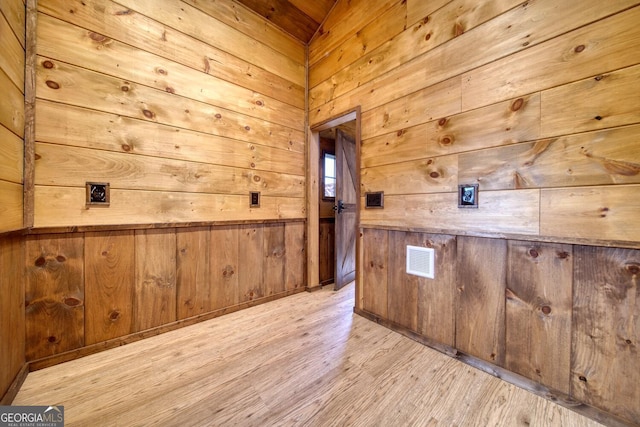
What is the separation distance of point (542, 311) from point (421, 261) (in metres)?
0.65

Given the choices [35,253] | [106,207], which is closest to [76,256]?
[35,253]

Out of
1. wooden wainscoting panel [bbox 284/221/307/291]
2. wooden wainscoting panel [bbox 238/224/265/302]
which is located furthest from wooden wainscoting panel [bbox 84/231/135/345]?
wooden wainscoting panel [bbox 284/221/307/291]

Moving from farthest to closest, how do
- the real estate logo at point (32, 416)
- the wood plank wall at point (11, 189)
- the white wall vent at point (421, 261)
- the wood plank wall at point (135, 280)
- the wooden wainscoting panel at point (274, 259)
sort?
the wooden wainscoting panel at point (274, 259), the white wall vent at point (421, 261), the wood plank wall at point (135, 280), the wood plank wall at point (11, 189), the real estate logo at point (32, 416)

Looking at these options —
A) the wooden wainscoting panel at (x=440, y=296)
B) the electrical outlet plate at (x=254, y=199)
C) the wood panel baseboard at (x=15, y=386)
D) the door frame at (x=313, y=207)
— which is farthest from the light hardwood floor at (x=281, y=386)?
the electrical outlet plate at (x=254, y=199)

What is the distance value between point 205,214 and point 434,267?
1.80 m

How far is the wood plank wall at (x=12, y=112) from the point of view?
1080 mm

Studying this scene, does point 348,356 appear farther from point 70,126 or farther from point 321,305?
point 70,126

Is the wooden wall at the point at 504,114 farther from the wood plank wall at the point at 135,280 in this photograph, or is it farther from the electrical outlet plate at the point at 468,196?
the wood plank wall at the point at 135,280

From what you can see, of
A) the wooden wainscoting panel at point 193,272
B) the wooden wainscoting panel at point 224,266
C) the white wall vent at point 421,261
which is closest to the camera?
the white wall vent at point 421,261

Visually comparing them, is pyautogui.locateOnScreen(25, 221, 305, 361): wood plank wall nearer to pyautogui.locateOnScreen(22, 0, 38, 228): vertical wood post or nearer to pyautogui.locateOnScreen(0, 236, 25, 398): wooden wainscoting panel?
pyautogui.locateOnScreen(0, 236, 25, 398): wooden wainscoting panel

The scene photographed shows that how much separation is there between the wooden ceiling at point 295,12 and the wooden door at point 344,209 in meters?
1.10

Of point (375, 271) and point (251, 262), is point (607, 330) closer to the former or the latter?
point (375, 271)

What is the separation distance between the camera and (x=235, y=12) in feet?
6.94

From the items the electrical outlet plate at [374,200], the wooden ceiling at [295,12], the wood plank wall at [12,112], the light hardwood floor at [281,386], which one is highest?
the wooden ceiling at [295,12]
